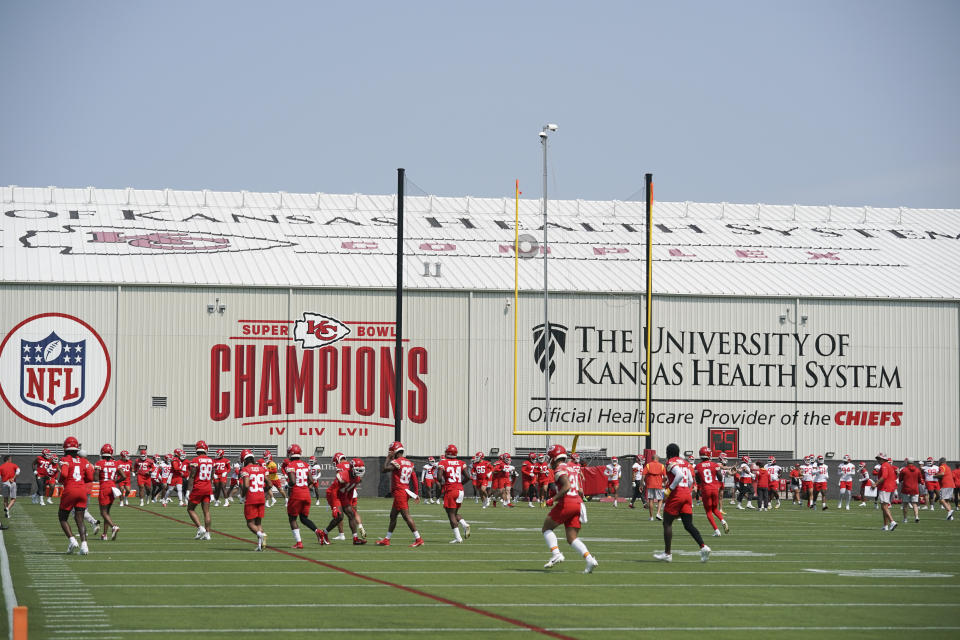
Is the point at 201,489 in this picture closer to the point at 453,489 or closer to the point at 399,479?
the point at 399,479

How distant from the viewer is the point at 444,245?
6206cm

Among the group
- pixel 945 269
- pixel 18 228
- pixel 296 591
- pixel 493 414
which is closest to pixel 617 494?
pixel 493 414

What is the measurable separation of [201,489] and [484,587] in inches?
458

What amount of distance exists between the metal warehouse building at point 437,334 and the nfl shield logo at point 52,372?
80mm

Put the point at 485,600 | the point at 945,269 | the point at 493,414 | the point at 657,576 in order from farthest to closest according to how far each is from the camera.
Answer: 1. the point at 945,269
2. the point at 493,414
3. the point at 657,576
4. the point at 485,600

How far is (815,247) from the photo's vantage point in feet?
218

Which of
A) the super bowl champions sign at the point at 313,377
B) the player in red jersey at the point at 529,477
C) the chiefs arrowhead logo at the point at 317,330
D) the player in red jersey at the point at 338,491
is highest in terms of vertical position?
the chiefs arrowhead logo at the point at 317,330

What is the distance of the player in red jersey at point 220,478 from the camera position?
3747 centimetres

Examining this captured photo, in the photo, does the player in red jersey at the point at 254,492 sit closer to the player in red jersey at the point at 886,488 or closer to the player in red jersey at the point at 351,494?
the player in red jersey at the point at 351,494

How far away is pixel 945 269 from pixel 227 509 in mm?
38517

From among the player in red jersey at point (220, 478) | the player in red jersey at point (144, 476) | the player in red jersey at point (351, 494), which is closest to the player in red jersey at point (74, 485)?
the player in red jersey at point (351, 494)

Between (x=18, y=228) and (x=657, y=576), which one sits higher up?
(x=18, y=228)

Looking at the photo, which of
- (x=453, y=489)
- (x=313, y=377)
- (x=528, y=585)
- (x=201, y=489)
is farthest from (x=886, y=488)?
(x=313, y=377)

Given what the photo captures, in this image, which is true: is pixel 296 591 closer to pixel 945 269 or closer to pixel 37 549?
pixel 37 549
